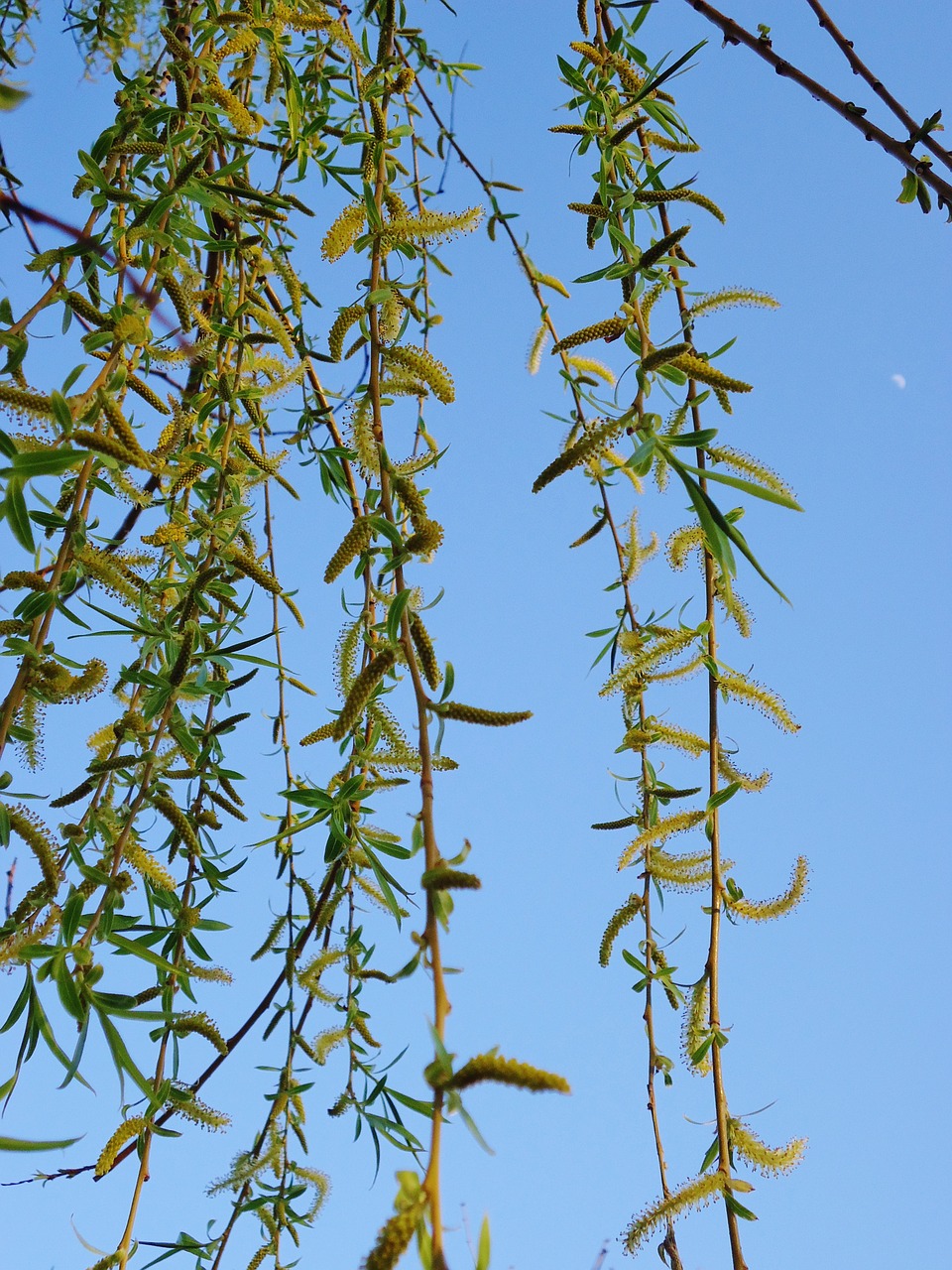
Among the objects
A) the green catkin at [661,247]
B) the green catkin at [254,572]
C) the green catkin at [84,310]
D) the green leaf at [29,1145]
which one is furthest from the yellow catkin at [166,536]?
the green leaf at [29,1145]

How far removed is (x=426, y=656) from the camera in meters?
1.07

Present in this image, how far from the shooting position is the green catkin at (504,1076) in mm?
708

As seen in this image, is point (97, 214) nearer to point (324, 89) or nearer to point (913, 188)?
point (324, 89)

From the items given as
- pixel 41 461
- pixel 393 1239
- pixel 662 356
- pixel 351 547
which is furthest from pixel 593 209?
pixel 393 1239

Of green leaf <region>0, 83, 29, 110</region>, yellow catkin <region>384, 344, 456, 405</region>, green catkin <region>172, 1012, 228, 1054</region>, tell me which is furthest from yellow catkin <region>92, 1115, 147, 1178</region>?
green leaf <region>0, 83, 29, 110</region>

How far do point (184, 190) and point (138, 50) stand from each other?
213 cm

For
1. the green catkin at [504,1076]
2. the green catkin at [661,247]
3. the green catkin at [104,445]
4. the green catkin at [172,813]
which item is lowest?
the green catkin at [504,1076]

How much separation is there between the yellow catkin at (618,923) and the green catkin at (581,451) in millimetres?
768

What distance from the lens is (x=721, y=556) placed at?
1.03 m

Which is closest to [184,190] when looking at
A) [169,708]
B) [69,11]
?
[169,708]

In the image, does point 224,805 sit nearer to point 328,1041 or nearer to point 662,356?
point 328,1041

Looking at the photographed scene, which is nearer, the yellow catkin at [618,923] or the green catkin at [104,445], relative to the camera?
the green catkin at [104,445]

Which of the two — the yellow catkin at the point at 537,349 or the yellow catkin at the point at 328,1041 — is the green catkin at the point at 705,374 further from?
the yellow catkin at the point at 328,1041

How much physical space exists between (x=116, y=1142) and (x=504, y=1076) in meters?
0.91
